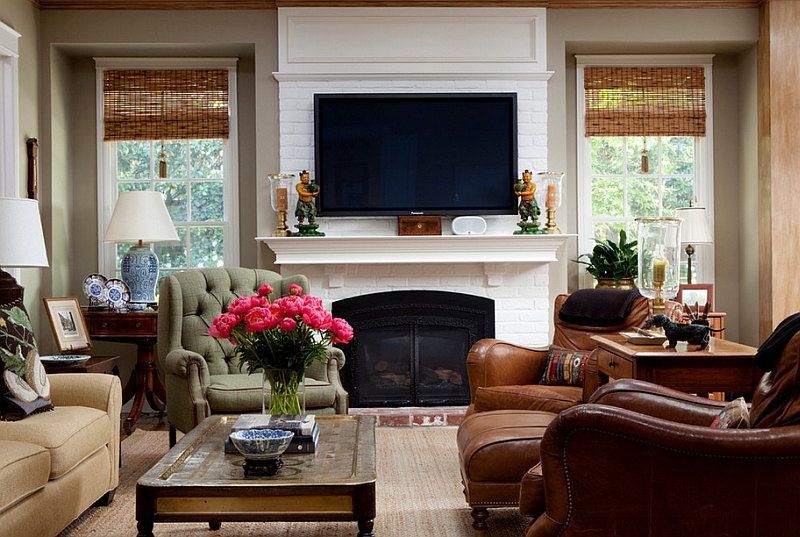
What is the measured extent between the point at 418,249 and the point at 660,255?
2.02 metres

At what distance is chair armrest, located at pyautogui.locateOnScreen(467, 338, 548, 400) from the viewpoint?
362 centimetres

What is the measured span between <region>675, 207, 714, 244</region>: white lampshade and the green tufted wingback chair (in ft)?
8.08

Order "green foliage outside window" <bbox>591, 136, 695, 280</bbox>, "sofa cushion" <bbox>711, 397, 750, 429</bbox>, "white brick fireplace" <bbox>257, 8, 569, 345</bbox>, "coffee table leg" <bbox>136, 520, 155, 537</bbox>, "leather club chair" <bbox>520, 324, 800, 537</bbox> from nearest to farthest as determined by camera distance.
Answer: "leather club chair" <bbox>520, 324, 800, 537</bbox> → "sofa cushion" <bbox>711, 397, 750, 429</bbox> → "coffee table leg" <bbox>136, 520, 155, 537</bbox> → "white brick fireplace" <bbox>257, 8, 569, 345</bbox> → "green foliage outside window" <bbox>591, 136, 695, 280</bbox>

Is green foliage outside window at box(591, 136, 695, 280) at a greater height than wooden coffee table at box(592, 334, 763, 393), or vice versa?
green foliage outside window at box(591, 136, 695, 280)

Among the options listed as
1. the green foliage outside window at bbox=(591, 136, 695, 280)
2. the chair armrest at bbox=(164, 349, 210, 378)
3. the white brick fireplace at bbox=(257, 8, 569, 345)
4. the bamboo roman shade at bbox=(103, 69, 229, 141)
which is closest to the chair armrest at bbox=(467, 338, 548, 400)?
the chair armrest at bbox=(164, 349, 210, 378)

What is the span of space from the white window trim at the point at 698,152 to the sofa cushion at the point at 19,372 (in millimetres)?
3644

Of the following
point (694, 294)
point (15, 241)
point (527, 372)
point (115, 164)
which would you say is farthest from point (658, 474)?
point (115, 164)

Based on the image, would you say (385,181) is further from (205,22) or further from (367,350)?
(205,22)

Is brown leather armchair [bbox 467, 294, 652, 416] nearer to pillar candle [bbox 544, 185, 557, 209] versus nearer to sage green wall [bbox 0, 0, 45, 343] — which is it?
pillar candle [bbox 544, 185, 557, 209]

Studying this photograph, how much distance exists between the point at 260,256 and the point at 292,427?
9.04 feet

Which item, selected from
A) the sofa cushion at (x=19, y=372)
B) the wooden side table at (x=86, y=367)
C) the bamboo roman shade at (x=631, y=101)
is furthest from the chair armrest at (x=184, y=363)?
the bamboo roman shade at (x=631, y=101)

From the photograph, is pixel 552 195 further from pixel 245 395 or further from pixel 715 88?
pixel 245 395

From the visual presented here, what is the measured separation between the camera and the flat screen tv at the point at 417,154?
512cm

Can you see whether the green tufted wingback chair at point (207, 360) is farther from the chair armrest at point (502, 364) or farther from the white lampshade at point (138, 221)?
the white lampshade at point (138, 221)
